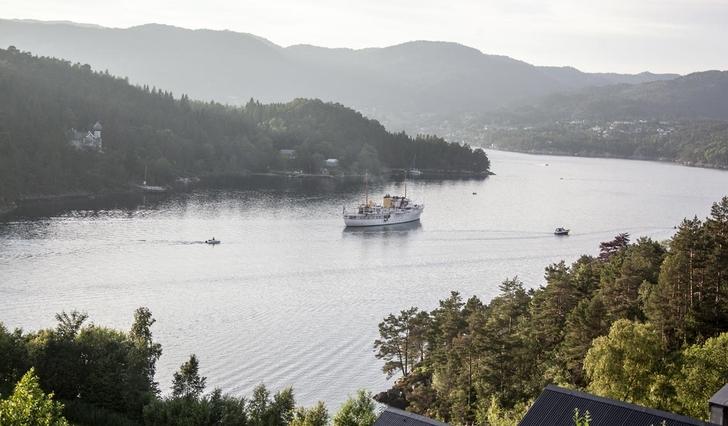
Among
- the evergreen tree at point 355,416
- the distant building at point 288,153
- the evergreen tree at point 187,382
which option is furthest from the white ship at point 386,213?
the evergreen tree at point 355,416

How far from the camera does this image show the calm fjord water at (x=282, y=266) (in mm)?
28719

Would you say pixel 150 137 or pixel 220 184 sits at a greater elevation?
pixel 150 137

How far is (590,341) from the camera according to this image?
19953 millimetres

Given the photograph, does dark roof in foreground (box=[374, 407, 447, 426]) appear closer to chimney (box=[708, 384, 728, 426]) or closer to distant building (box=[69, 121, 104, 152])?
chimney (box=[708, 384, 728, 426])

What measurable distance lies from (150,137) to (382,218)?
104 feet

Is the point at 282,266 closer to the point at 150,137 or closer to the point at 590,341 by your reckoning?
the point at 590,341

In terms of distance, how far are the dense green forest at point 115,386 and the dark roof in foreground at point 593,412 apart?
664 centimetres

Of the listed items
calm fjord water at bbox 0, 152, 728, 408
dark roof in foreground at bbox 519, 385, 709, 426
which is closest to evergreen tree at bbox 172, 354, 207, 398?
calm fjord water at bbox 0, 152, 728, 408

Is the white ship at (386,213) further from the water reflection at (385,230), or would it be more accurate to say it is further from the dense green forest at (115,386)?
the dense green forest at (115,386)

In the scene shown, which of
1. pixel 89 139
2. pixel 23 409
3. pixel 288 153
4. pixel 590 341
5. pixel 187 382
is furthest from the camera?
pixel 288 153

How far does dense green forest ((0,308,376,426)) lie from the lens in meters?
19.2

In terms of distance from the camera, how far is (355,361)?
28.2 m

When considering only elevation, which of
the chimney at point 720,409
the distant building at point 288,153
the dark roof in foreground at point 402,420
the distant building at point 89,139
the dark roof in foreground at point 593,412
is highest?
the distant building at point 89,139

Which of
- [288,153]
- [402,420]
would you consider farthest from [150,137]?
[402,420]
